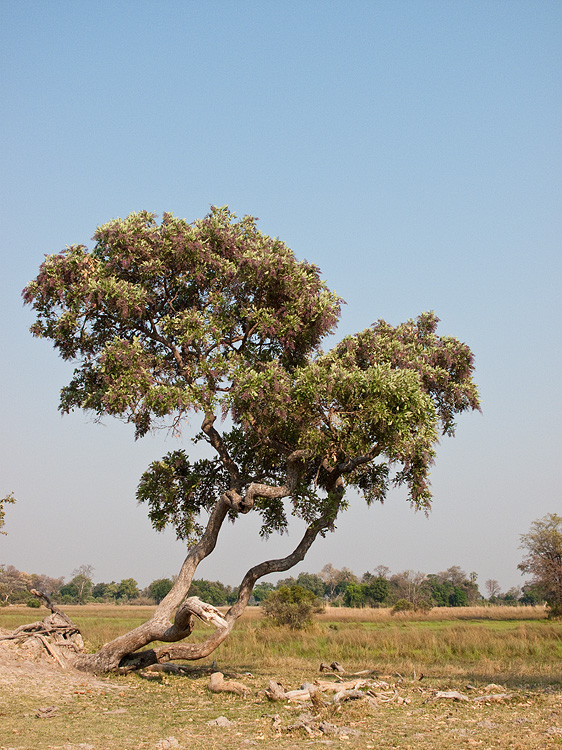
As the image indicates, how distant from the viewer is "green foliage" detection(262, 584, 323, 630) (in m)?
34.3

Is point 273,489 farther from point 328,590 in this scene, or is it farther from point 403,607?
point 328,590

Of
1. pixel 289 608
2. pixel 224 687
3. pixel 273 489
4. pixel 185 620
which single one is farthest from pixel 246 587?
pixel 289 608

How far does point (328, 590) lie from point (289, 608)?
112 metres

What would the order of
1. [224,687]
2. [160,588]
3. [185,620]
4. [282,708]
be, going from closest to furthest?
1. [282,708]
2. [224,687]
3. [185,620]
4. [160,588]

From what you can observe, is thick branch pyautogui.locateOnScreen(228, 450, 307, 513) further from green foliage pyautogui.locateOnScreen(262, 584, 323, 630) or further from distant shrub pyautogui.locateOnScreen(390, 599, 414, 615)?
distant shrub pyautogui.locateOnScreen(390, 599, 414, 615)

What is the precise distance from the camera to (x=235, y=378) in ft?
57.7

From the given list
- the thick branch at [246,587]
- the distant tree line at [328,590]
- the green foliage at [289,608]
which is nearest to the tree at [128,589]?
the distant tree line at [328,590]

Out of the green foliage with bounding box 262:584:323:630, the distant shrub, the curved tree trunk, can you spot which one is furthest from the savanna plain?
the distant shrub

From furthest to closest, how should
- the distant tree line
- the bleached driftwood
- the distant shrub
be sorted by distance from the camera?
the distant tree line, the distant shrub, the bleached driftwood

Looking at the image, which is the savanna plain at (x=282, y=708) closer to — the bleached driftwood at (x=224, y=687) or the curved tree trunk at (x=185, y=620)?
the bleached driftwood at (x=224, y=687)

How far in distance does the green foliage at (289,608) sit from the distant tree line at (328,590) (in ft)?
106

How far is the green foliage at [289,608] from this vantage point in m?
34.3

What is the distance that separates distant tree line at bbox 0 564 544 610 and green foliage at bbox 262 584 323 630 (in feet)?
106

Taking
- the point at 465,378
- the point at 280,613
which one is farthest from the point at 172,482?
the point at 280,613
